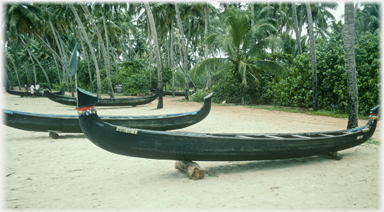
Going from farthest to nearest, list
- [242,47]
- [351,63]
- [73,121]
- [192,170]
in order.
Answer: [242,47]
[73,121]
[351,63]
[192,170]

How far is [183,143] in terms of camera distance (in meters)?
3.92

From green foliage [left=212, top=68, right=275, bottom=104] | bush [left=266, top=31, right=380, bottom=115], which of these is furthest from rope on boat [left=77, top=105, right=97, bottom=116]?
green foliage [left=212, top=68, right=275, bottom=104]

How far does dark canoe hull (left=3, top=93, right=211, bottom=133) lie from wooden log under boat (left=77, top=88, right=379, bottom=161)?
2877 millimetres

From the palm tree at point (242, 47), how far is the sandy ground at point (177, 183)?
28.8ft

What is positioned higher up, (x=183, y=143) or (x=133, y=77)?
(x=133, y=77)

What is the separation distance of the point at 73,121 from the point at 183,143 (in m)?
4.54

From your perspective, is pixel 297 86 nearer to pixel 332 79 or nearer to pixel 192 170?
pixel 332 79

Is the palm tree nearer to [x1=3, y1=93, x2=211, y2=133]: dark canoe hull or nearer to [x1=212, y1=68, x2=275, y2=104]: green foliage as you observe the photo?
[x1=212, y1=68, x2=275, y2=104]: green foliage

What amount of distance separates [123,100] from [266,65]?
8.60 meters

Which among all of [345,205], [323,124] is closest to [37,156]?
[345,205]

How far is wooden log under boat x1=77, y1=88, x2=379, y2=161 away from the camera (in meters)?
3.62

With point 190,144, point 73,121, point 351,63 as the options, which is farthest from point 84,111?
point 351,63

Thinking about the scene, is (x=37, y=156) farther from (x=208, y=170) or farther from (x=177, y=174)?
(x=208, y=170)

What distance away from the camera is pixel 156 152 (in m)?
3.85
